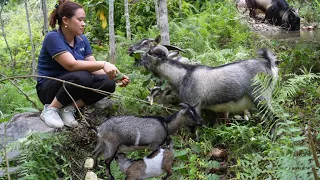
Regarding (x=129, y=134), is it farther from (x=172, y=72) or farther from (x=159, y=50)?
(x=159, y=50)

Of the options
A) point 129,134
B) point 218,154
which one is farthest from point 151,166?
point 218,154

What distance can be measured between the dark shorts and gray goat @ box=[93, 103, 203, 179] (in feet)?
2.59

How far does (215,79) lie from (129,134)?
4.22 ft

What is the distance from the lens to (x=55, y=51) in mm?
4520

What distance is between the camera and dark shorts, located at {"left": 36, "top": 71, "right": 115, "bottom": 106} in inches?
180

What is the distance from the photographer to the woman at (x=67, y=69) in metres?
4.54

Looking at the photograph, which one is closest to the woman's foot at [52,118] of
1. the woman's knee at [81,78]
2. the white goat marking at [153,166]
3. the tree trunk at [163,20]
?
the woman's knee at [81,78]

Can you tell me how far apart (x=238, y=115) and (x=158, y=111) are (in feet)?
3.19

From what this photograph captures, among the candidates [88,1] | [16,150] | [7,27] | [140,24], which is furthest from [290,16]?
[7,27]

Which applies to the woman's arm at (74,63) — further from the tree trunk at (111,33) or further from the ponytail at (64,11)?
the tree trunk at (111,33)

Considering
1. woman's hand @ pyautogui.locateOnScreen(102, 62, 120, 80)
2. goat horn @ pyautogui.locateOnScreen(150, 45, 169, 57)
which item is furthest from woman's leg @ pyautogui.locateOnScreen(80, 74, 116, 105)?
goat horn @ pyautogui.locateOnScreen(150, 45, 169, 57)

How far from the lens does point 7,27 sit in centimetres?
1744

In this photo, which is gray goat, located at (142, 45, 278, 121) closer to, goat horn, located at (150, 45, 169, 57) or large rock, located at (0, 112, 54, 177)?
goat horn, located at (150, 45, 169, 57)

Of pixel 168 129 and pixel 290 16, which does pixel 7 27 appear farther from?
pixel 168 129
